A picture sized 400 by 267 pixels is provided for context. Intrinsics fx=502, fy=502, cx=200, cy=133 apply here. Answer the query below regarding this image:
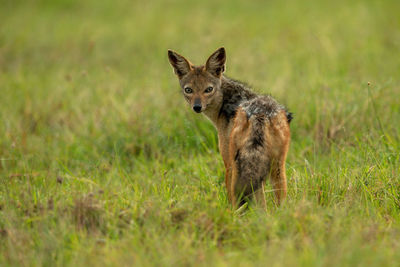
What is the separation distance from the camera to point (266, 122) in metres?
4.85

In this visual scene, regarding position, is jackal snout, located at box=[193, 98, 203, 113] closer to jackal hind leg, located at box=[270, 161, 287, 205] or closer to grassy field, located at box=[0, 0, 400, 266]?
grassy field, located at box=[0, 0, 400, 266]

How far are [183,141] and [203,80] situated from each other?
4.08 feet

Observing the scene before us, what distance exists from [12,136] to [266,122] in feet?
14.9

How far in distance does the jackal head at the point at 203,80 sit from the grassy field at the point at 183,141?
0.75 meters

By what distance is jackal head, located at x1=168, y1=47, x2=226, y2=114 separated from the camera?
247 inches

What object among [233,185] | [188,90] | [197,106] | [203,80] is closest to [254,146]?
[233,185]

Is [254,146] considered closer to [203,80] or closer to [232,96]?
[232,96]

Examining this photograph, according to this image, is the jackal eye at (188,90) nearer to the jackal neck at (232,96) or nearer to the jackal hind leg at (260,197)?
the jackal neck at (232,96)

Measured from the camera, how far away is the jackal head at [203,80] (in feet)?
20.6

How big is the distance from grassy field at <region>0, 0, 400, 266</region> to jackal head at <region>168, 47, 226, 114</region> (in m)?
0.75

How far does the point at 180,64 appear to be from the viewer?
675cm

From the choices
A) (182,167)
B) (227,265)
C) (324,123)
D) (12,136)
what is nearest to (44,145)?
(12,136)

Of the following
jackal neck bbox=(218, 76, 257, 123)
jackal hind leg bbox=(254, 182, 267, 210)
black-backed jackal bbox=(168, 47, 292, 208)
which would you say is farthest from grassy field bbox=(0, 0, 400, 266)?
jackal neck bbox=(218, 76, 257, 123)

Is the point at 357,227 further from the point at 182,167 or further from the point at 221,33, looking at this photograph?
the point at 221,33
